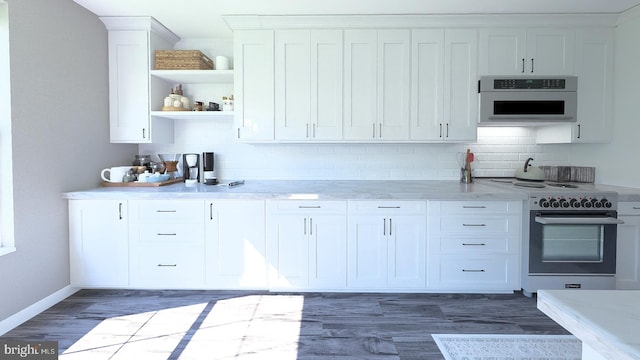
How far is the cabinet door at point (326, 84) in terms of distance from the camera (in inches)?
131

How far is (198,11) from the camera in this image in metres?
3.18

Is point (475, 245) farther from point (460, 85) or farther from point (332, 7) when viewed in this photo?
point (332, 7)

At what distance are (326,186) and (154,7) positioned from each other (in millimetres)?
2277

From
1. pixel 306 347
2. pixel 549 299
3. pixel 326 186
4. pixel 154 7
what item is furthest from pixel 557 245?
pixel 154 7

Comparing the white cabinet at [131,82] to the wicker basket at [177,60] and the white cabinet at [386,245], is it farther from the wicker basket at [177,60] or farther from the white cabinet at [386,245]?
the white cabinet at [386,245]

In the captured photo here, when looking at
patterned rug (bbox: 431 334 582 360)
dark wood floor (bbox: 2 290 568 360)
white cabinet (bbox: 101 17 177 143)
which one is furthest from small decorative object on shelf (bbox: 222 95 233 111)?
patterned rug (bbox: 431 334 582 360)

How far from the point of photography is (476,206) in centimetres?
299

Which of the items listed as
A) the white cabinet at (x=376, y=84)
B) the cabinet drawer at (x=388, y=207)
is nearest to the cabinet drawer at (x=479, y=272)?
the cabinet drawer at (x=388, y=207)

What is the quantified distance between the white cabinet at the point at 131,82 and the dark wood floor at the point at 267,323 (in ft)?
5.12

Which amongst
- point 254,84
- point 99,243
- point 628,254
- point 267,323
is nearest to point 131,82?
point 254,84

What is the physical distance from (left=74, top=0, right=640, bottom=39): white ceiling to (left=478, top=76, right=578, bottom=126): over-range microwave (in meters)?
0.61

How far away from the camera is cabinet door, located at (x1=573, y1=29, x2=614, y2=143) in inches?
130

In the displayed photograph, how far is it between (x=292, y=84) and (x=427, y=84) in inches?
52.2

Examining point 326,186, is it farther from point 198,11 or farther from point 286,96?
point 198,11
